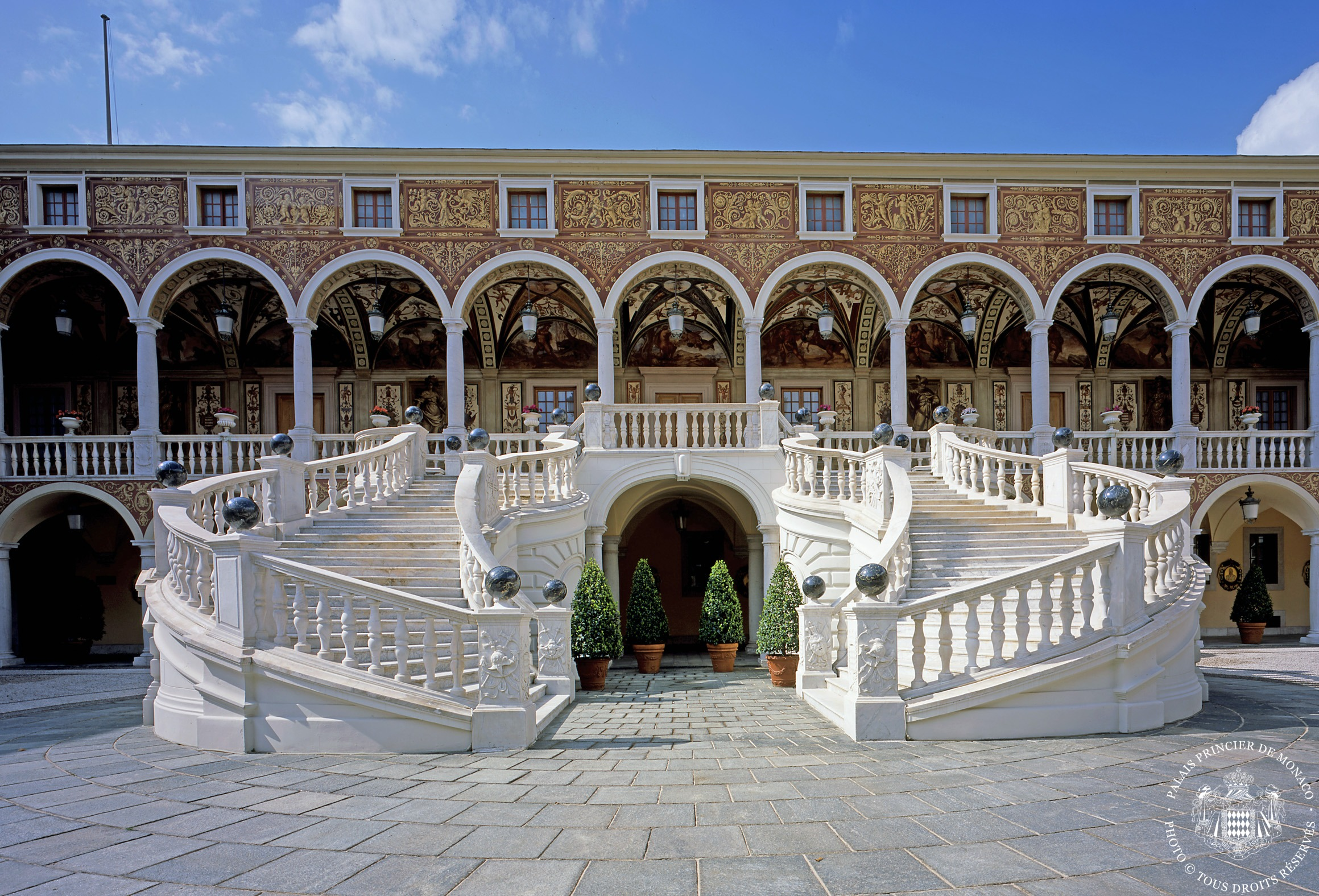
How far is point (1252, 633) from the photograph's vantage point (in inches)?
614

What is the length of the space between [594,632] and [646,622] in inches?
57.4

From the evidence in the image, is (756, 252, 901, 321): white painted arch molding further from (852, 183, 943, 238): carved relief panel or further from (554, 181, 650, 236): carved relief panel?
(554, 181, 650, 236): carved relief panel

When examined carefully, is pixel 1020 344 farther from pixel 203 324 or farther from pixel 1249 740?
pixel 203 324

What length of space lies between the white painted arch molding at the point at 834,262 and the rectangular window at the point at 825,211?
0.77m

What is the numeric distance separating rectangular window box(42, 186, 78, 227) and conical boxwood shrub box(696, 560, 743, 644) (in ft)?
51.8

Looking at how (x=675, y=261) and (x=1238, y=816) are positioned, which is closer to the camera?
(x=1238, y=816)

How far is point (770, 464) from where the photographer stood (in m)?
14.0

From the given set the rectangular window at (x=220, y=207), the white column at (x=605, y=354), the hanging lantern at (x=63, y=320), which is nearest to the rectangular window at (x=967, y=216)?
the white column at (x=605, y=354)

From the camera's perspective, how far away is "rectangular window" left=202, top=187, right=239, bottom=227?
15.9m

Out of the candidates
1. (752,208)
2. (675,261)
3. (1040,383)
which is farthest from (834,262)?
(1040,383)

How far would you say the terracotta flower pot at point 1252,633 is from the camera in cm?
1555

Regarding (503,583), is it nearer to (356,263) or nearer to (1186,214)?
(356,263)

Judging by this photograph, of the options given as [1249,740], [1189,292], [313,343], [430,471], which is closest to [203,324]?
[313,343]

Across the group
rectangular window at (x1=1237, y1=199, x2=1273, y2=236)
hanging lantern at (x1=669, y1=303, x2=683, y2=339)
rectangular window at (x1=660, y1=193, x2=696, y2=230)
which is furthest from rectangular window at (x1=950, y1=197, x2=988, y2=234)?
hanging lantern at (x1=669, y1=303, x2=683, y2=339)
